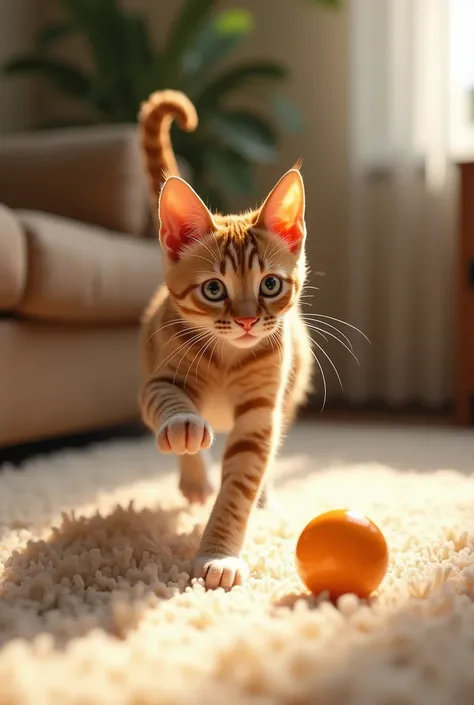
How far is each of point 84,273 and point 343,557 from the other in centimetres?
121

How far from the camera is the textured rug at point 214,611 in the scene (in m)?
0.63

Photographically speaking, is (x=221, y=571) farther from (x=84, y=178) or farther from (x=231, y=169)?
(x=231, y=169)

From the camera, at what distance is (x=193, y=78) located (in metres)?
3.35

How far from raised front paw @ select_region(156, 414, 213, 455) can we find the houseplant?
7.08 ft

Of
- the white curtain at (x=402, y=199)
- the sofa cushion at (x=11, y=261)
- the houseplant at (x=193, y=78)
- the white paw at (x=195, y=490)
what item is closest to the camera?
the white paw at (x=195, y=490)

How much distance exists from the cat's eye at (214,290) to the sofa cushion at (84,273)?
77cm

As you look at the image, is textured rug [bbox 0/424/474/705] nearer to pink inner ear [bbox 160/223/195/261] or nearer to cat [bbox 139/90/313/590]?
cat [bbox 139/90/313/590]

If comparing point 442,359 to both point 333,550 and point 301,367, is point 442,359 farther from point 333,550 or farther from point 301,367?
point 333,550

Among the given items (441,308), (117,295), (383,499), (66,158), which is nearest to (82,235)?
(117,295)

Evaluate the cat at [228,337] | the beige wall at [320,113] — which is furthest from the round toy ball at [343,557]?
the beige wall at [320,113]

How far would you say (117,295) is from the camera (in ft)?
6.68

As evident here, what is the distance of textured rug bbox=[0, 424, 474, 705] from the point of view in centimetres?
63

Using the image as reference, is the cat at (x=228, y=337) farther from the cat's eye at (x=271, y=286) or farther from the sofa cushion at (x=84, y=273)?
the sofa cushion at (x=84, y=273)

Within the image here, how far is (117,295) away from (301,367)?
2.36 ft
